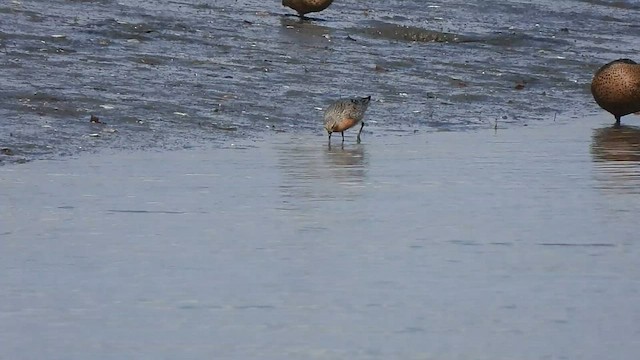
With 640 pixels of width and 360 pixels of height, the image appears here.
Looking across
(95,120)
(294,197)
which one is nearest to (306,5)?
(95,120)

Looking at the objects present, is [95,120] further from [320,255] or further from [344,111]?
[320,255]

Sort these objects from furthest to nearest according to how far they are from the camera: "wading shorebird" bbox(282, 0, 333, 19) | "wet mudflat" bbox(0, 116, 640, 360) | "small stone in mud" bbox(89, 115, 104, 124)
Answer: "wading shorebird" bbox(282, 0, 333, 19)
"small stone in mud" bbox(89, 115, 104, 124)
"wet mudflat" bbox(0, 116, 640, 360)

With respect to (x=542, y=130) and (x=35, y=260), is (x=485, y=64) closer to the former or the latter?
(x=542, y=130)

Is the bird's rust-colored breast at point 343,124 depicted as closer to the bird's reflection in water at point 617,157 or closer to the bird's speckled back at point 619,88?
the bird's reflection in water at point 617,157

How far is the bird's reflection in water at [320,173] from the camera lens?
10.2 m

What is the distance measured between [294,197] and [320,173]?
124 cm

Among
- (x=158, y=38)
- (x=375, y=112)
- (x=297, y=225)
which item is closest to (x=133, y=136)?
(x=375, y=112)

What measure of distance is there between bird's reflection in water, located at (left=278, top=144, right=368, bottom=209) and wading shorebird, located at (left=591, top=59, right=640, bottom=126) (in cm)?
317

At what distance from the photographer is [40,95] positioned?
46.1 feet

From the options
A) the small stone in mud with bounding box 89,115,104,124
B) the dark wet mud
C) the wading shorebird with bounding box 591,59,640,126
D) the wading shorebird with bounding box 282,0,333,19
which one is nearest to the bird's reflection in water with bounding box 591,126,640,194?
the wading shorebird with bounding box 591,59,640,126

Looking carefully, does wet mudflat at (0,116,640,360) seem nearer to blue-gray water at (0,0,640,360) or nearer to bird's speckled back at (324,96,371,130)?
blue-gray water at (0,0,640,360)

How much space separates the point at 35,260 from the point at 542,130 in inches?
278

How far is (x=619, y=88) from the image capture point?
49.2 ft

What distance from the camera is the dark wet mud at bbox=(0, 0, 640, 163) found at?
13.5 meters
